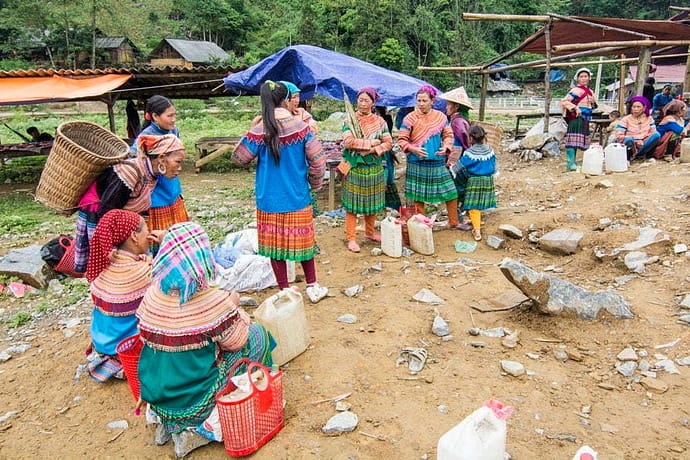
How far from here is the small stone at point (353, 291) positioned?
168 inches

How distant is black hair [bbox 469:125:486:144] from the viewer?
5356mm

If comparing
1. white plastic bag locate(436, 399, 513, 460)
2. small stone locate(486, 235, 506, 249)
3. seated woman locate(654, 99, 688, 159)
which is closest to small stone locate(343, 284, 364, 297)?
small stone locate(486, 235, 506, 249)

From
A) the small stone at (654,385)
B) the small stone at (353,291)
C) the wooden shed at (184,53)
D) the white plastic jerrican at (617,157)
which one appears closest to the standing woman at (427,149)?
the small stone at (353,291)

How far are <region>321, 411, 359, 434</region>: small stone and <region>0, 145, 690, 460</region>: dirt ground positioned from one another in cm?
4

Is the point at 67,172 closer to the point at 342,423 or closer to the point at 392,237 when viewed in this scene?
the point at 342,423

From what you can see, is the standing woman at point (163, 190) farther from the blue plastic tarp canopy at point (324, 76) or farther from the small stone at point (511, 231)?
the small stone at point (511, 231)

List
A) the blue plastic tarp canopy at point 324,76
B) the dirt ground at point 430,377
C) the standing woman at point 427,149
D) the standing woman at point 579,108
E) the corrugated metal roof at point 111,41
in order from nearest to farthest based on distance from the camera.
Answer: the dirt ground at point 430,377
the standing woman at point 427,149
the blue plastic tarp canopy at point 324,76
the standing woman at point 579,108
the corrugated metal roof at point 111,41

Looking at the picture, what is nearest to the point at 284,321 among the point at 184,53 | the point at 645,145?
the point at 645,145

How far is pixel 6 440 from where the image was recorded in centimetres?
288

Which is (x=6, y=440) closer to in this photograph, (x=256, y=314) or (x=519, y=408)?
(x=256, y=314)

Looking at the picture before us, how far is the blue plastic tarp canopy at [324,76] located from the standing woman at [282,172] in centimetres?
318

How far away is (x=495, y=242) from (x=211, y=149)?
26.3 feet

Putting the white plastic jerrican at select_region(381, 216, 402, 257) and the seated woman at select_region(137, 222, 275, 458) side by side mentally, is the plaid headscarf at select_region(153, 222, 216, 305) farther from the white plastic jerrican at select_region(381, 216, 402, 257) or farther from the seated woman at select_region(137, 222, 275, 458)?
the white plastic jerrican at select_region(381, 216, 402, 257)

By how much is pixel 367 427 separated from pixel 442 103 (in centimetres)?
557
